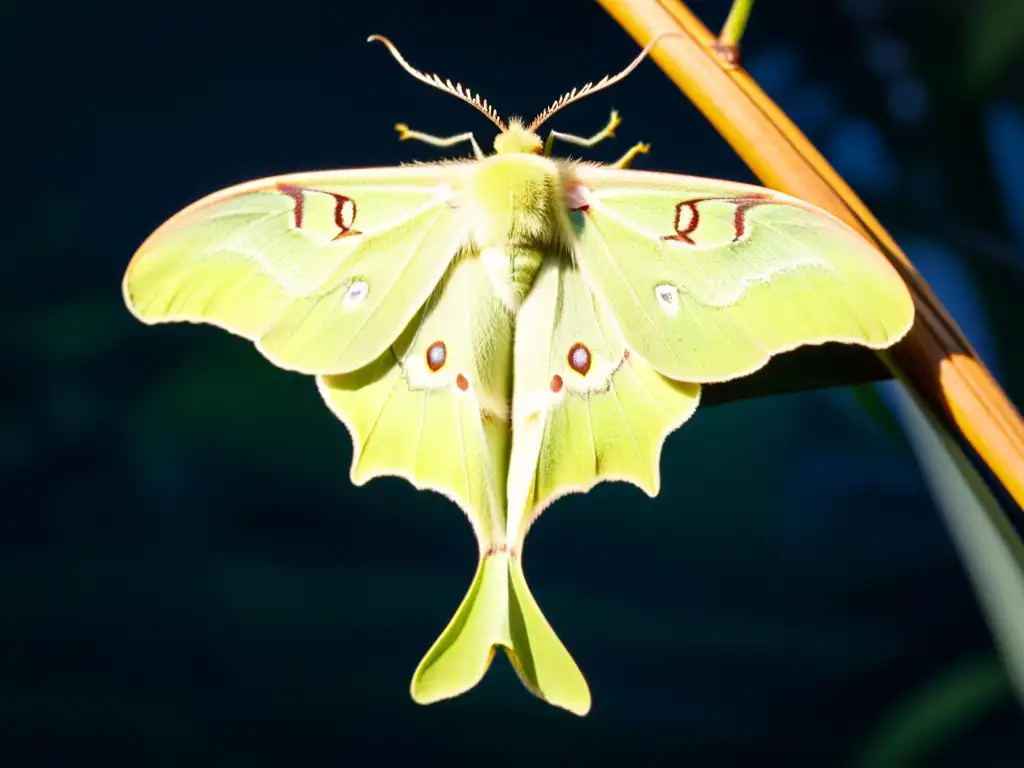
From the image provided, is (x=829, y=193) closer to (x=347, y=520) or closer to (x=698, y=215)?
(x=698, y=215)

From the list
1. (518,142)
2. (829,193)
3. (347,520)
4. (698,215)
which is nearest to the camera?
(829,193)

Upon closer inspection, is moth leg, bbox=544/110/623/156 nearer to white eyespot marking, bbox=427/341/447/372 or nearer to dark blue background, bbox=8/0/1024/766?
white eyespot marking, bbox=427/341/447/372

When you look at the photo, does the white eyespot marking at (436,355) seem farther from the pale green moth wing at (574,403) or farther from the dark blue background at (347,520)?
the dark blue background at (347,520)

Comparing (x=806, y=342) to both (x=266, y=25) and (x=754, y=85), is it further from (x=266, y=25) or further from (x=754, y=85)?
(x=266, y=25)

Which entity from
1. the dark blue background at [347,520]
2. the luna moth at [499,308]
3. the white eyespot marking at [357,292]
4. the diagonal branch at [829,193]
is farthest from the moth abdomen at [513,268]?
the dark blue background at [347,520]

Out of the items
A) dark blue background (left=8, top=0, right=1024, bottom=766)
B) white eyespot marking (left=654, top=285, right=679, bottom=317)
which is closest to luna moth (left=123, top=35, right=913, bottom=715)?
white eyespot marking (left=654, top=285, right=679, bottom=317)

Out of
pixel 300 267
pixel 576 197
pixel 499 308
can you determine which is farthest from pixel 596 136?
pixel 300 267
